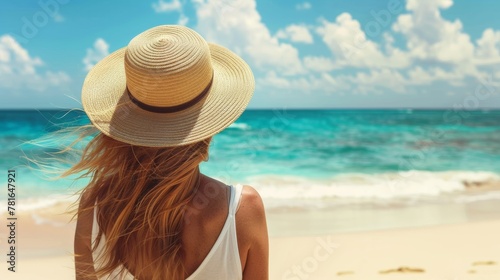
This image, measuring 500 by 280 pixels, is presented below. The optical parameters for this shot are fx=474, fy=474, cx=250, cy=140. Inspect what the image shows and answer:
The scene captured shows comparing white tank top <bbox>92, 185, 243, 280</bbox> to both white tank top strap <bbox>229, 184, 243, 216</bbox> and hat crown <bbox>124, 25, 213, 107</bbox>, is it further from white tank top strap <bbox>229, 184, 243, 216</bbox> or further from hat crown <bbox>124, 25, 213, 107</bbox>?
hat crown <bbox>124, 25, 213, 107</bbox>

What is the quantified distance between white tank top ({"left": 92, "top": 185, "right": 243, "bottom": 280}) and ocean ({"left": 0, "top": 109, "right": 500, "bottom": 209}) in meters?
0.49

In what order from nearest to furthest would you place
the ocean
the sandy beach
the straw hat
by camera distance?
the straw hat < the sandy beach < the ocean

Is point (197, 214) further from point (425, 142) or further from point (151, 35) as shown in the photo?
point (425, 142)

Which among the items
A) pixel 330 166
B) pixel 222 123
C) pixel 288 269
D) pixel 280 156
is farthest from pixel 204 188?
pixel 280 156

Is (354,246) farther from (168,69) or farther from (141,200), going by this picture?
(168,69)

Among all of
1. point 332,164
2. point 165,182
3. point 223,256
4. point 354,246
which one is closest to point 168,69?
point 165,182

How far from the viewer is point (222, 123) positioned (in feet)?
4.56

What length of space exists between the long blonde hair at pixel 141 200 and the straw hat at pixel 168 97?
5 centimetres

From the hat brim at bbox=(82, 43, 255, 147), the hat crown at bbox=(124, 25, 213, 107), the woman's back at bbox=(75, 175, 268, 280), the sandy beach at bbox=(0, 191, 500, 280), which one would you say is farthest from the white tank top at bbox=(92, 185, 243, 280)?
the sandy beach at bbox=(0, 191, 500, 280)

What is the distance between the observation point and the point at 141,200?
54.9 inches

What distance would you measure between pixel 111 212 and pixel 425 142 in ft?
61.0

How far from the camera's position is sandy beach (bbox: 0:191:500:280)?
4.21 metres

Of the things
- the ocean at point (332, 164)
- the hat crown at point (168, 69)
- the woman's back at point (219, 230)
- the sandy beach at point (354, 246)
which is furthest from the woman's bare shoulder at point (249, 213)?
the sandy beach at point (354, 246)

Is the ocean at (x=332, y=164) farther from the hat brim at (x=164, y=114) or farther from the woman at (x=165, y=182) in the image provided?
the woman at (x=165, y=182)
